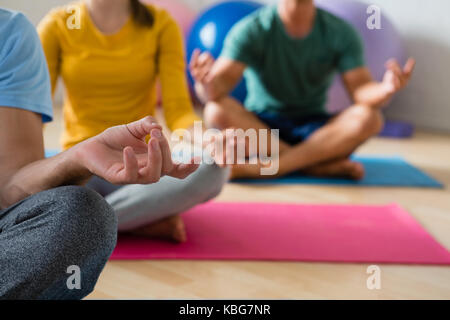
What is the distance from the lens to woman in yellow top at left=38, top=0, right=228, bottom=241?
1.22 meters

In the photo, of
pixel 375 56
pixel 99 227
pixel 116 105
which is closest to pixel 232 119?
pixel 116 105

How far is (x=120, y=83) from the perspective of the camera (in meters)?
1.24

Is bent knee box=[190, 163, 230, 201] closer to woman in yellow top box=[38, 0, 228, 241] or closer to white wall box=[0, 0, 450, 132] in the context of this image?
woman in yellow top box=[38, 0, 228, 241]

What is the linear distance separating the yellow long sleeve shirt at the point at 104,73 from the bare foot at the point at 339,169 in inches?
31.7

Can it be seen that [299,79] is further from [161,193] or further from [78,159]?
[78,159]

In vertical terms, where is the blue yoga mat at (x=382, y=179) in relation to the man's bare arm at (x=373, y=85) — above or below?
below

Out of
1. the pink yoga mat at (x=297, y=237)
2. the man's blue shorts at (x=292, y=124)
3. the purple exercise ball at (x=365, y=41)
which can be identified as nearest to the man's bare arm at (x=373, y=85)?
the man's blue shorts at (x=292, y=124)

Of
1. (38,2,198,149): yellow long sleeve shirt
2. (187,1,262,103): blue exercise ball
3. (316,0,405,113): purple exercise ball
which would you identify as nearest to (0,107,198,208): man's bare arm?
(38,2,198,149): yellow long sleeve shirt

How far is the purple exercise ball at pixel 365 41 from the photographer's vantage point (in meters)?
2.82

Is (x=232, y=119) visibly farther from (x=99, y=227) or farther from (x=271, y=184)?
(x=99, y=227)

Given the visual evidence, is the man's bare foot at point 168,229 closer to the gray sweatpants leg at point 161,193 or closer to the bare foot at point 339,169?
the gray sweatpants leg at point 161,193

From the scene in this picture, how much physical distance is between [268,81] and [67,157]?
137 centimetres

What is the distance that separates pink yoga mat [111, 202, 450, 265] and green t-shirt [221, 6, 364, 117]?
1.73 ft

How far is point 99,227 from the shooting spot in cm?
72
